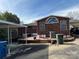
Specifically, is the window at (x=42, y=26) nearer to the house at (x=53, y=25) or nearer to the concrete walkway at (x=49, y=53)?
the house at (x=53, y=25)

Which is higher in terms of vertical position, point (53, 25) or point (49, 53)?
point (53, 25)

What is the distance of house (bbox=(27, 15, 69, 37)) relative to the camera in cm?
3278

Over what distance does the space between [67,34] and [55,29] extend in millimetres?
2615

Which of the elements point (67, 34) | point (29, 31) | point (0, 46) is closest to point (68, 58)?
point (0, 46)

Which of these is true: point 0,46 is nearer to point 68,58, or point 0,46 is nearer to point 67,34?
point 68,58

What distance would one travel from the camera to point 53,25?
33.5 metres

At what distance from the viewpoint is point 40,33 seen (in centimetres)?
3381

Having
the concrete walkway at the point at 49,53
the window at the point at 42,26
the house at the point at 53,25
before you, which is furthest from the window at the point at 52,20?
the concrete walkway at the point at 49,53

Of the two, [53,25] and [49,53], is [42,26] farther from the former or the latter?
[49,53]

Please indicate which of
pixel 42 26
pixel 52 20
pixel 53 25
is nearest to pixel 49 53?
pixel 53 25

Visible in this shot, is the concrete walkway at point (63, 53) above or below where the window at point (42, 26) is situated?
below

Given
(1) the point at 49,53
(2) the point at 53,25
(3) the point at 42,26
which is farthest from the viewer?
(3) the point at 42,26

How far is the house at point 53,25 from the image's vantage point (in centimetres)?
3278

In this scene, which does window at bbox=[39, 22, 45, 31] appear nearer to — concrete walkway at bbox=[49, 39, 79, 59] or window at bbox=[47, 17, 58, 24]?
window at bbox=[47, 17, 58, 24]
